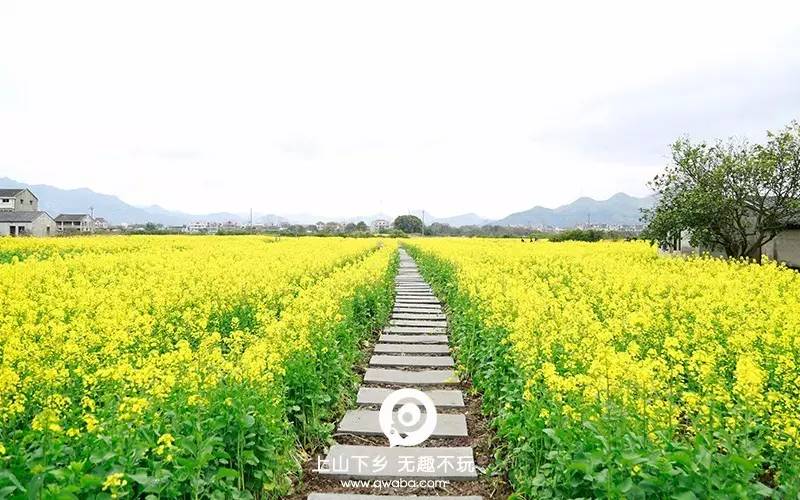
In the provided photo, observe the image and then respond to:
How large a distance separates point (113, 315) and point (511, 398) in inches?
184

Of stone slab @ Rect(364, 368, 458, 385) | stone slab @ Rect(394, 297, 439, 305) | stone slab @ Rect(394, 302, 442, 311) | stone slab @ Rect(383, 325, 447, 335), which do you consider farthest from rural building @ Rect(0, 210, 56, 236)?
stone slab @ Rect(364, 368, 458, 385)

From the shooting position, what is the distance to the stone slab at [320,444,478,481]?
5.11m

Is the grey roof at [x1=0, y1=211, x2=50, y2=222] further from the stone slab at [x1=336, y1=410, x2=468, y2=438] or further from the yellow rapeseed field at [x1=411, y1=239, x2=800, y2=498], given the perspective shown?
the stone slab at [x1=336, y1=410, x2=468, y2=438]

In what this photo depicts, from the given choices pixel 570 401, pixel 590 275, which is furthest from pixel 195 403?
pixel 590 275

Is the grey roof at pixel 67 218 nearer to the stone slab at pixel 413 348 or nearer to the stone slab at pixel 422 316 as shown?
the stone slab at pixel 422 316

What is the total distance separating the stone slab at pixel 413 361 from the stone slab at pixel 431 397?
128 centimetres

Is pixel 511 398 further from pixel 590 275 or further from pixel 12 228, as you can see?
pixel 12 228

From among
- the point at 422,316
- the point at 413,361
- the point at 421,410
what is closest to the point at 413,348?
the point at 413,361

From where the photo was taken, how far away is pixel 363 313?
10.8 meters

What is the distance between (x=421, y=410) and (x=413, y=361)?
2.34 m

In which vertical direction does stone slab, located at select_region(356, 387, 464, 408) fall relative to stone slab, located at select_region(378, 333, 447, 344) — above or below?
below

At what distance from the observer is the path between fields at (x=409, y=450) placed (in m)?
4.90

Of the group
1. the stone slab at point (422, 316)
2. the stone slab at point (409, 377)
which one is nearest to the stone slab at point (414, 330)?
the stone slab at point (422, 316)

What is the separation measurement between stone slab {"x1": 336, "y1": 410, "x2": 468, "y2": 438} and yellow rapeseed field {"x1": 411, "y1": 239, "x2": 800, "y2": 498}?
0.51m
